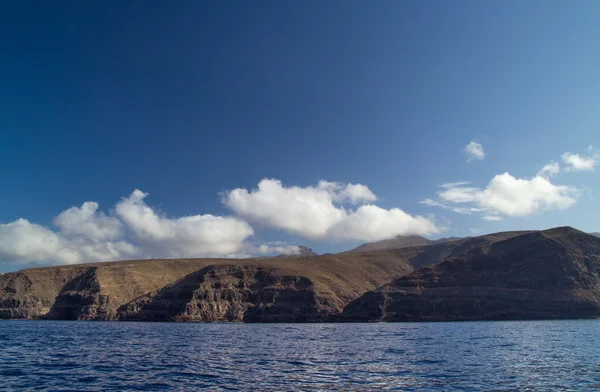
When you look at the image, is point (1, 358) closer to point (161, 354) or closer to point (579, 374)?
point (161, 354)

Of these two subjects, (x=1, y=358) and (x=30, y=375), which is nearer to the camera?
(x=30, y=375)

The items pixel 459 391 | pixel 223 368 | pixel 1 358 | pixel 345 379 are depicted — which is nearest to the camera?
pixel 459 391

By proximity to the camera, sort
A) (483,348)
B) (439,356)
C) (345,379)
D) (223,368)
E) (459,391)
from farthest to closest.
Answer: (483,348) < (439,356) < (223,368) < (345,379) < (459,391)

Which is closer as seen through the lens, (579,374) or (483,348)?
(579,374)

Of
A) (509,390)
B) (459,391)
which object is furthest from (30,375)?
(509,390)

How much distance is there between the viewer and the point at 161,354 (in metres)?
67.9

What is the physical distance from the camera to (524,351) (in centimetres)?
6981

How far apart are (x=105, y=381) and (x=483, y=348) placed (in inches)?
2366

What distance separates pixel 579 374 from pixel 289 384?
30818mm

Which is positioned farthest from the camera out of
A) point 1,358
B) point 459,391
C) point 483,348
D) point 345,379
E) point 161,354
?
point 483,348

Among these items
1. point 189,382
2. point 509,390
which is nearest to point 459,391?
point 509,390

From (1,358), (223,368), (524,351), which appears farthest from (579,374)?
(1,358)

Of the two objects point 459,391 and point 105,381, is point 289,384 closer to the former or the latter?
point 459,391

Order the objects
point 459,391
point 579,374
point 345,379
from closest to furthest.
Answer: point 459,391 < point 345,379 < point 579,374
